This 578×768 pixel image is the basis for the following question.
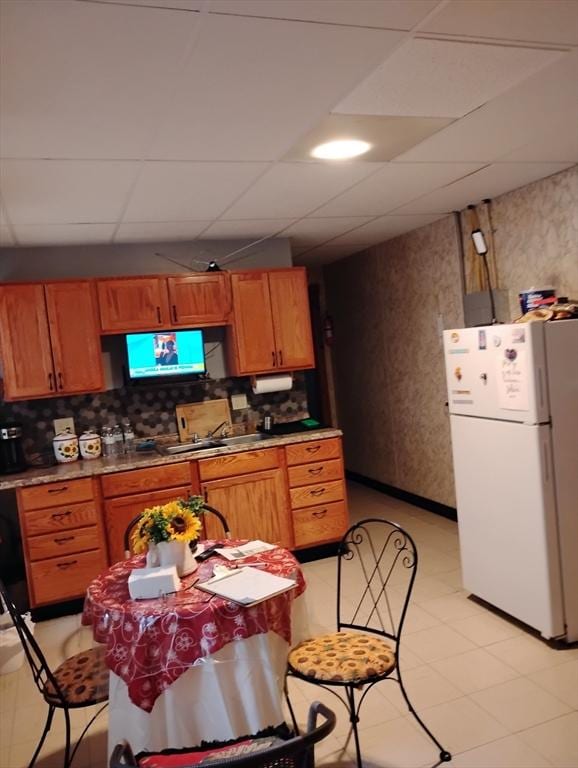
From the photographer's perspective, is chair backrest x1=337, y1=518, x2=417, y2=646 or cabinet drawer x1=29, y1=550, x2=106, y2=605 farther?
cabinet drawer x1=29, y1=550, x2=106, y2=605

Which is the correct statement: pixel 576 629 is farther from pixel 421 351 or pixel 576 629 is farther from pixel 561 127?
pixel 421 351

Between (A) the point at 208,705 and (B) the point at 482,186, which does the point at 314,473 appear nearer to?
(B) the point at 482,186

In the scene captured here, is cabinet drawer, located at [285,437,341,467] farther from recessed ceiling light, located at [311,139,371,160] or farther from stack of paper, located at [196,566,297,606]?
recessed ceiling light, located at [311,139,371,160]

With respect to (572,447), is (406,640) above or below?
below

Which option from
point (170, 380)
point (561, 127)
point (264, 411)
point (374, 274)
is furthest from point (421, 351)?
point (561, 127)

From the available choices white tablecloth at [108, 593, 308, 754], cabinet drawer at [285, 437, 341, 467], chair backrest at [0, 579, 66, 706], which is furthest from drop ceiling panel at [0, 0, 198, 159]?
cabinet drawer at [285, 437, 341, 467]

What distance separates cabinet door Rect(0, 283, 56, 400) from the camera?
12.8 ft

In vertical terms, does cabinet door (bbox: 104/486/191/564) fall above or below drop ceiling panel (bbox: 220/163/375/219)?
below

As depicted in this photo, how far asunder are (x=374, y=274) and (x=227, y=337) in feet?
6.43

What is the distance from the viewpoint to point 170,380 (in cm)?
434

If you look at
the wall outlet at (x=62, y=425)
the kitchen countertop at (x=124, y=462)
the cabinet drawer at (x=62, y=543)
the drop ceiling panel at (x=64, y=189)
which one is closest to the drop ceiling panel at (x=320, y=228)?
the drop ceiling panel at (x=64, y=189)

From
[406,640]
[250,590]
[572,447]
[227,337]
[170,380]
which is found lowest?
[406,640]

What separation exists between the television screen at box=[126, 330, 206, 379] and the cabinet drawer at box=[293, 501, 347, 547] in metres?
1.34

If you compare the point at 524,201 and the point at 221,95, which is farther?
the point at 524,201
